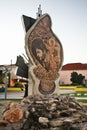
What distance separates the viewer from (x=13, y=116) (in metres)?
8.85

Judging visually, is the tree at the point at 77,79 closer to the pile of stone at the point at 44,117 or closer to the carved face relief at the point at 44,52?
the carved face relief at the point at 44,52

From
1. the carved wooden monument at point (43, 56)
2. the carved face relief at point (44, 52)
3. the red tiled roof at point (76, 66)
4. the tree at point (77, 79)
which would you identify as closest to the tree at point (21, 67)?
the carved wooden monument at point (43, 56)

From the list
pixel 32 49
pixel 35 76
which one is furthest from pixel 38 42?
pixel 35 76

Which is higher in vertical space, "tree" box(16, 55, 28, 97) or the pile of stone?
"tree" box(16, 55, 28, 97)

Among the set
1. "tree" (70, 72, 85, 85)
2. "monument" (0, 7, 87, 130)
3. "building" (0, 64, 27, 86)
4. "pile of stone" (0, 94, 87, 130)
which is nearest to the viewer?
"pile of stone" (0, 94, 87, 130)

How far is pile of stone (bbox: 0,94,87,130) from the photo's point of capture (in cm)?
855

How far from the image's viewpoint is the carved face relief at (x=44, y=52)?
13352 mm

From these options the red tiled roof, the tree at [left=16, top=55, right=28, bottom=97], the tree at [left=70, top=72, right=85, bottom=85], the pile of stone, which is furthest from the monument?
the red tiled roof

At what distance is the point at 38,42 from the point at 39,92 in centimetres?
216

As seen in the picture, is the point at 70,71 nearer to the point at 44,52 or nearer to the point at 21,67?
the point at 44,52

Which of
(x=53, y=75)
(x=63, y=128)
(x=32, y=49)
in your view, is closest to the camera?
(x=63, y=128)

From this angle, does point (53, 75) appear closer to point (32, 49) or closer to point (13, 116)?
point (32, 49)

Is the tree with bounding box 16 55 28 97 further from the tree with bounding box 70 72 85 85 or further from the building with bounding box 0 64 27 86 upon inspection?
the tree with bounding box 70 72 85 85

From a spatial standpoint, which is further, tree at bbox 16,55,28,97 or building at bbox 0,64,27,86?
building at bbox 0,64,27,86
